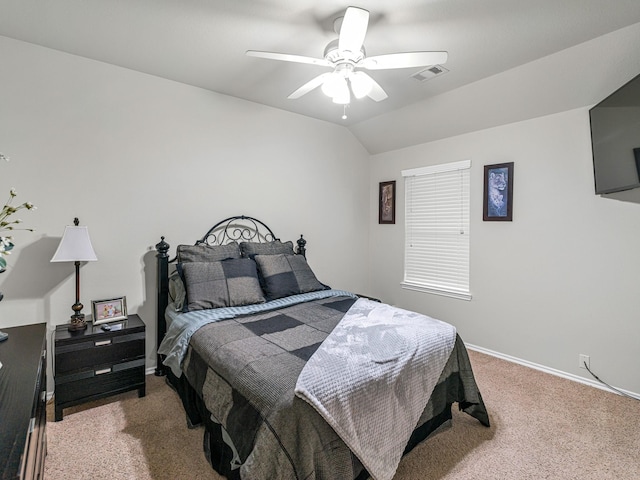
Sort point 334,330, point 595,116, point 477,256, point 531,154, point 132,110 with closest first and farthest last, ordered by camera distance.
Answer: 1. point 334,330
2. point 595,116
3. point 132,110
4. point 531,154
5. point 477,256

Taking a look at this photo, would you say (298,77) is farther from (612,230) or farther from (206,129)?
(612,230)

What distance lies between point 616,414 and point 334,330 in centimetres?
210

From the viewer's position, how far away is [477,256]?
3.51m

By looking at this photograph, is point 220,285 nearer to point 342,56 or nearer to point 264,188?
point 264,188

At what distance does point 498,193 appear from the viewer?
3305mm

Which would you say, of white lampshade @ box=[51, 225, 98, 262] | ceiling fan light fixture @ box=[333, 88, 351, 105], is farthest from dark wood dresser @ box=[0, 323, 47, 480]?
ceiling fan light fixture @ box=[333, 88, 351, 105]

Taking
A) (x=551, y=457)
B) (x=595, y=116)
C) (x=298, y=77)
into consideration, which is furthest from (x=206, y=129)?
(x=551, y=457)

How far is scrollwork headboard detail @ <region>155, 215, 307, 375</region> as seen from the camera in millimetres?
2865

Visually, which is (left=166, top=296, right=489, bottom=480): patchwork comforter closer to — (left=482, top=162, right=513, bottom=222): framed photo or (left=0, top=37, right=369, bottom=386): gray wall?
(left=0, top=37, right=369, bottom=386): gray wall

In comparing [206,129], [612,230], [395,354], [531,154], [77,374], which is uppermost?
[206,129]

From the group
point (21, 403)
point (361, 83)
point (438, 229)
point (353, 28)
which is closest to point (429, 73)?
point (361, 83)

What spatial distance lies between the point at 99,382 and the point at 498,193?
12.3 feet

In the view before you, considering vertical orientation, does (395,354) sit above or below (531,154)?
below

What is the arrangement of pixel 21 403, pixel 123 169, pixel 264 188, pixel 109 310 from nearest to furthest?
pixel 21 403, pixel 109 310, pixel 123 169, pixel 264 188
